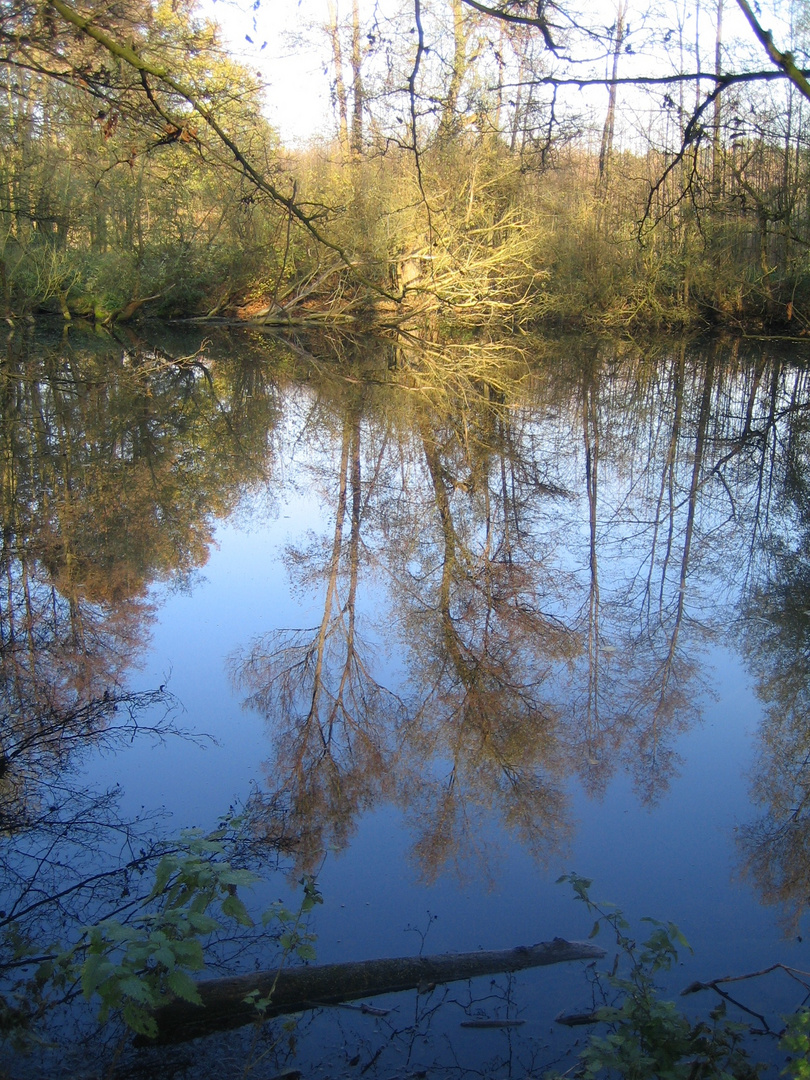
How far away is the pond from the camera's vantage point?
2512mm

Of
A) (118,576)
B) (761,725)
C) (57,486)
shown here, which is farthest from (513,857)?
(57,486)

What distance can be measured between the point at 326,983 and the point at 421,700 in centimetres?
188

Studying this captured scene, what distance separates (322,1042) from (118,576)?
3898mm

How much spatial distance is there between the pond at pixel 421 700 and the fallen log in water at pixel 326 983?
45 mm

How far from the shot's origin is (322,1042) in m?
2.08

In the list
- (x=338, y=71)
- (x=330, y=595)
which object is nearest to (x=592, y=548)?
(x=330, y=595)

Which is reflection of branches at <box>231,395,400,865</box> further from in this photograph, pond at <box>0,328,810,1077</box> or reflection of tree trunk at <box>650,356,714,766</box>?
reflection of tree trunk at <box>650,356,714,766</box>

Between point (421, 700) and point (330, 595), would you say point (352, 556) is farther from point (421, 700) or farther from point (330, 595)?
point (421, 700)

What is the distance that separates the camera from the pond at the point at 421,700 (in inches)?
Result: 98.9

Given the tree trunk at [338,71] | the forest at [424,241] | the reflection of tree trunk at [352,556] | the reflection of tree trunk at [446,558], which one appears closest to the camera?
the reflection of tree trunk at [352,556]

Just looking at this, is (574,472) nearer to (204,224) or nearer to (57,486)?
(57,486)

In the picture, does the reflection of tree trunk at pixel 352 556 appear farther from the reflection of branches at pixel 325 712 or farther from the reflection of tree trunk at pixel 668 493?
the reflection of tree trunk at pixel 668 493

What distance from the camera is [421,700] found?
4.06 m

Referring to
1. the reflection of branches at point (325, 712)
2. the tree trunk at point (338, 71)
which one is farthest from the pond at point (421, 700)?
the tree trunk at point (338, 71)
